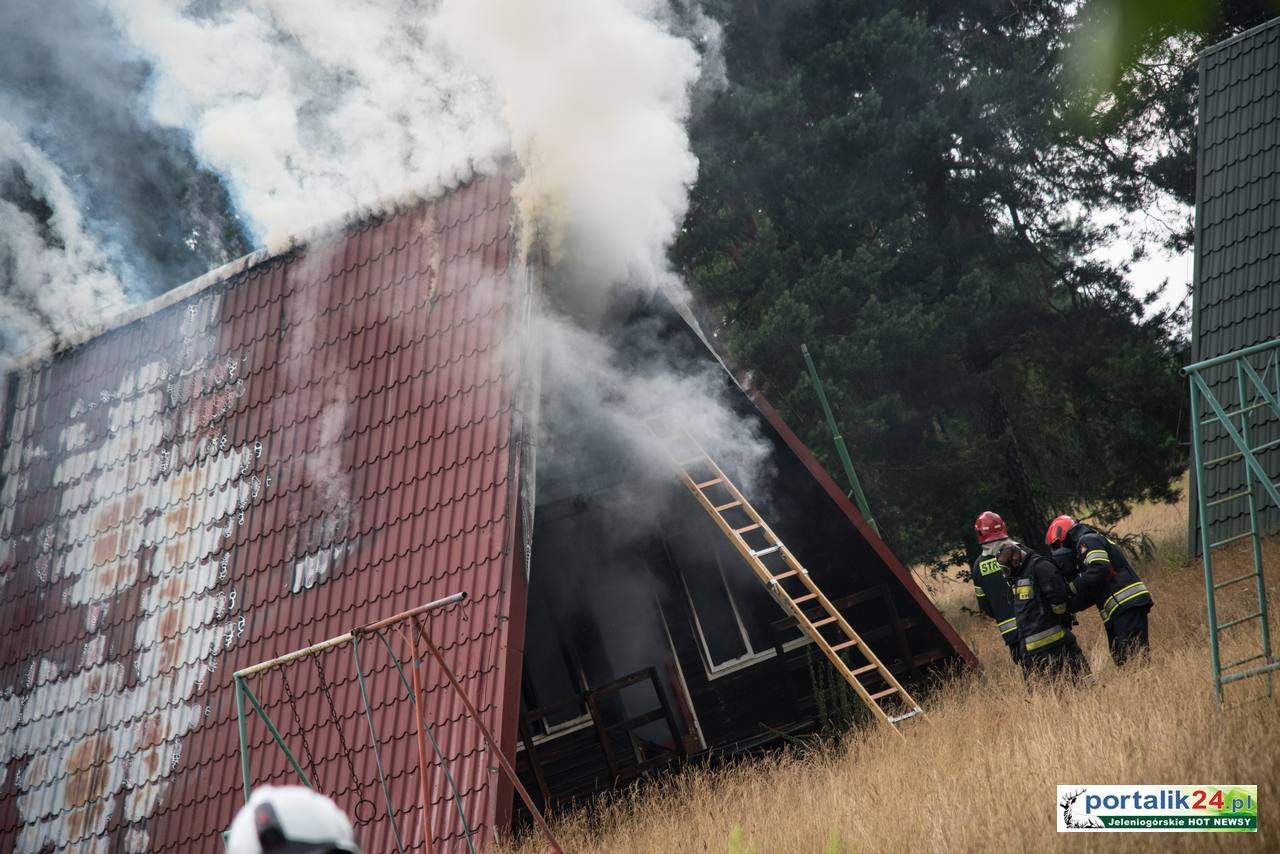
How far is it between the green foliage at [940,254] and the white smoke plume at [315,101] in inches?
244

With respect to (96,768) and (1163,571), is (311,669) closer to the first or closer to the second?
(96,768)

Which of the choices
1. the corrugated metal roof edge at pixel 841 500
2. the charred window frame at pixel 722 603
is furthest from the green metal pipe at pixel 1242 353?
the charred window frame at pixel 722 603

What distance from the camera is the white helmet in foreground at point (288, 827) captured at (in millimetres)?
2432

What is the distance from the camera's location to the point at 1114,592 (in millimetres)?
8055

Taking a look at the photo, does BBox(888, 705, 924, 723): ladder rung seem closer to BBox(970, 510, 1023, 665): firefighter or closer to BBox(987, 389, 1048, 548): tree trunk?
BBox(970, 510, 1023, 665): firefighter

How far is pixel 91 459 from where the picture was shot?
10898 mm

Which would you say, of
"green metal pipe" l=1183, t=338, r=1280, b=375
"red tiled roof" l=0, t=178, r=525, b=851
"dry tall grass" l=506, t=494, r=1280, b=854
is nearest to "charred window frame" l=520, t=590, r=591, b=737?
"dry tall grass" l=506, t=494, r=1280, b=854

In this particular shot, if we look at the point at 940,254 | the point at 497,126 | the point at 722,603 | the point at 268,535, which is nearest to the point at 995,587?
the point at 722,603

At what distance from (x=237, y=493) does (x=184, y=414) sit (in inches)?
50.4

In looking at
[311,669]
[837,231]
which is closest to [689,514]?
[311,669]

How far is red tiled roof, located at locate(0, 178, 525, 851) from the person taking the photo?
802 cm

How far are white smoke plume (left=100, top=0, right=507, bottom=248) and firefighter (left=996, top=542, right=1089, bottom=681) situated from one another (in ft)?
17.4

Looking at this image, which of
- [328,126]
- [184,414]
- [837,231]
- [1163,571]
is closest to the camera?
[184,414]

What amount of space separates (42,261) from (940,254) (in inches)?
488
